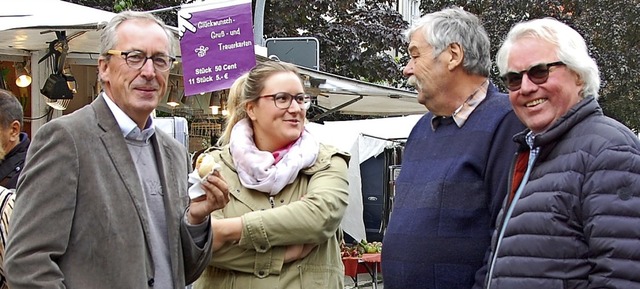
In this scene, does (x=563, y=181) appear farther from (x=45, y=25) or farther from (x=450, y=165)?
(x=45, y=25)

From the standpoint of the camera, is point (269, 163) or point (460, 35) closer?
point (460, 35)

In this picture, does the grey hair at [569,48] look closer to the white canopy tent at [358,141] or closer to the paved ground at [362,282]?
the white canopy tent at [358,141]

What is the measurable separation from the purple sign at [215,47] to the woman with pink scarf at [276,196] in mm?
2676

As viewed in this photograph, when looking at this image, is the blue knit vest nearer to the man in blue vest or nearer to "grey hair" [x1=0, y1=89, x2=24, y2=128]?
the man in blue vest

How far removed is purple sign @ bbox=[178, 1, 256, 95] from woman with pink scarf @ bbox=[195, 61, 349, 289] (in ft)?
8.78

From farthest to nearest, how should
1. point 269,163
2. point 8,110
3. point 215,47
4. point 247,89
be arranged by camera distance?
point 215,47 < point 8,110 < point 247,89 < point 269,163

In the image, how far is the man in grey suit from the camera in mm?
2490

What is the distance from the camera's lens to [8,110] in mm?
4699

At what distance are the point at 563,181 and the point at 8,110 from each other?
11.3ft

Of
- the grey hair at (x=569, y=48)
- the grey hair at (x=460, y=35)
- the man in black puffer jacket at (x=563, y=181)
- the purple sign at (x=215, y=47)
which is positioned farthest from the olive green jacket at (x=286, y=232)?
the purple sign at (x=215, y=47)

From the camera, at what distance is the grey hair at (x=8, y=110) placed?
4.68 m

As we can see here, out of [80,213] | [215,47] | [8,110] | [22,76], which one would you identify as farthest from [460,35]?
[22,76]

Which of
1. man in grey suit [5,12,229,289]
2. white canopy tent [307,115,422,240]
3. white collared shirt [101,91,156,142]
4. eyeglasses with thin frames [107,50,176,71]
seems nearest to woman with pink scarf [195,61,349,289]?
man in grey suit [5,12,229,289]

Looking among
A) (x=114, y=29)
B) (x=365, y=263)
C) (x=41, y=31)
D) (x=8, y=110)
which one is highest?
(x=41, y=31)
